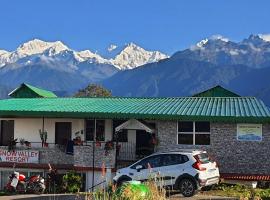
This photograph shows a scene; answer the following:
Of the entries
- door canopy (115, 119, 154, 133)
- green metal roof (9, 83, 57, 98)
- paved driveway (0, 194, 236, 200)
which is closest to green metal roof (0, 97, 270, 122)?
door canopy (115, 119, 154, 133)

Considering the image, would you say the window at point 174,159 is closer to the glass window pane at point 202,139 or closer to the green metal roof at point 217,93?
the glass window pane at point 202,139

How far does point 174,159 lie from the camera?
19672 mm

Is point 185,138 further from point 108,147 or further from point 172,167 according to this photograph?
point 172,167

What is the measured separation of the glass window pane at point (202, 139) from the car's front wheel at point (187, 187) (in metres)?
5.55

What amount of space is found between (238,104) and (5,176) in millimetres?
12851

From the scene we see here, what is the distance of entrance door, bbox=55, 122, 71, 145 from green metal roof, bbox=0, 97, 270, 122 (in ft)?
3.48

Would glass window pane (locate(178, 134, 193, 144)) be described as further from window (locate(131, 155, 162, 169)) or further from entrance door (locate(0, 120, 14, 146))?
entrance door (locate(0, 120, 14, 146))

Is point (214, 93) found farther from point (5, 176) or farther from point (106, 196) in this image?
point (106, 196)

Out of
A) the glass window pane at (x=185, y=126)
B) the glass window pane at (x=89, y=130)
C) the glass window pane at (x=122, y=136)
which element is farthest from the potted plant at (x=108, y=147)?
the glass window pane at (x=185, y=126)

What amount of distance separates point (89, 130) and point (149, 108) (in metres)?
3.83

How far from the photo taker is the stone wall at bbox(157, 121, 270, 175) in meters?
23.5

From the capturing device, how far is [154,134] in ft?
84.3

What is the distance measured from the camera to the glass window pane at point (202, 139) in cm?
2458

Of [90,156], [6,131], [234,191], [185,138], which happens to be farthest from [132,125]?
[6,131]
